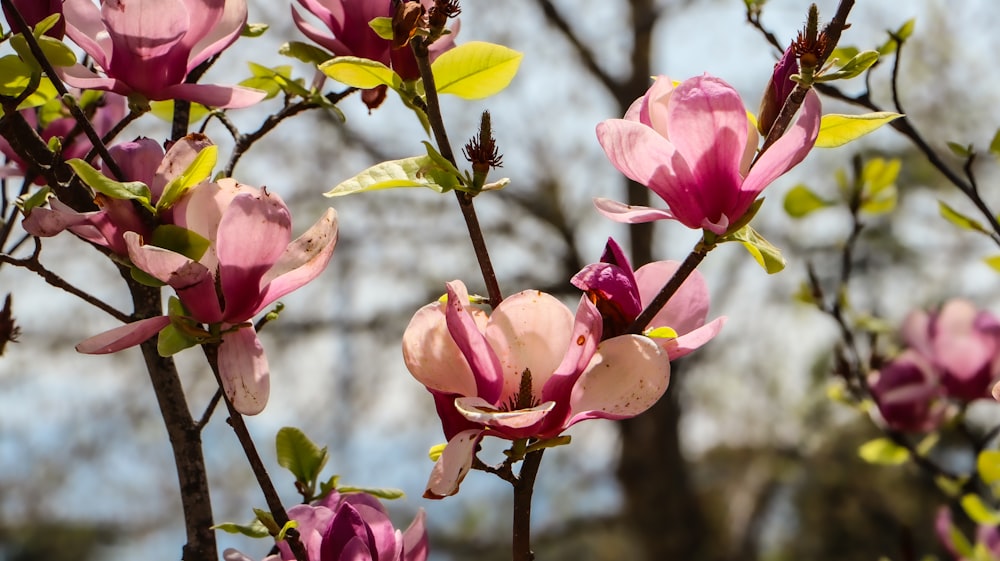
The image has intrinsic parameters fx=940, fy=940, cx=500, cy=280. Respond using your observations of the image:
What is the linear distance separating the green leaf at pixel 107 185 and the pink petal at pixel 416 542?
0.16m

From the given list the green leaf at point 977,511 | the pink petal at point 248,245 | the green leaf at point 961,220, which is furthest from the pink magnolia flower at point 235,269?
the green leaf at point 977,511

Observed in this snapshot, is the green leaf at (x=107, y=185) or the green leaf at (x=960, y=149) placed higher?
the green leaf at (x=107, y=185)

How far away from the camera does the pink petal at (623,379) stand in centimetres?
30

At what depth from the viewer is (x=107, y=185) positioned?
31 centimetres

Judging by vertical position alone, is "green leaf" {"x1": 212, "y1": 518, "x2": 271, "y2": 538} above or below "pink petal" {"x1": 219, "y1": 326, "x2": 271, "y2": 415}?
below

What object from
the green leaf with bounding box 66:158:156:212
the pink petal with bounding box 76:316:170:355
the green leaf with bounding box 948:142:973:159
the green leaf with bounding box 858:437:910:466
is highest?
the green leaf with bounding box 66:158:156:212

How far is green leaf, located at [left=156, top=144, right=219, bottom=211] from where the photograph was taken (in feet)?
1.09

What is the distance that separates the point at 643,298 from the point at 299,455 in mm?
164

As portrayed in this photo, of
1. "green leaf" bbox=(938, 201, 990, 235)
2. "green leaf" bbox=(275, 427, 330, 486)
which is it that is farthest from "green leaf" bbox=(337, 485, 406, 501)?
"green leaf" bbox=(938, 201, 990, 235)

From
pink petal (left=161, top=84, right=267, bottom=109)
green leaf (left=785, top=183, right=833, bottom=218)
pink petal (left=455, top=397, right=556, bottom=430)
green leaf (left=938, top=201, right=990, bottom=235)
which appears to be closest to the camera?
pink petal (left=455, top=397, right=556, bottom=430)

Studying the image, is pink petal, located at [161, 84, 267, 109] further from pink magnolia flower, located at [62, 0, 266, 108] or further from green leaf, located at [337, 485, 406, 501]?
green leaf, located at [337, 485, 406, 501]

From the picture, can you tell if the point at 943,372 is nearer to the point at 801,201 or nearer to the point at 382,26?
the point at 801,201

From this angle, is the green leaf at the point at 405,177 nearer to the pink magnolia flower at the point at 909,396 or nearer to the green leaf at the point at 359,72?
the green leaf at the point at 359,72

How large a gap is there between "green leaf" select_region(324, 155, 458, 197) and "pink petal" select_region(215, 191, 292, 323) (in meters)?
0.02
